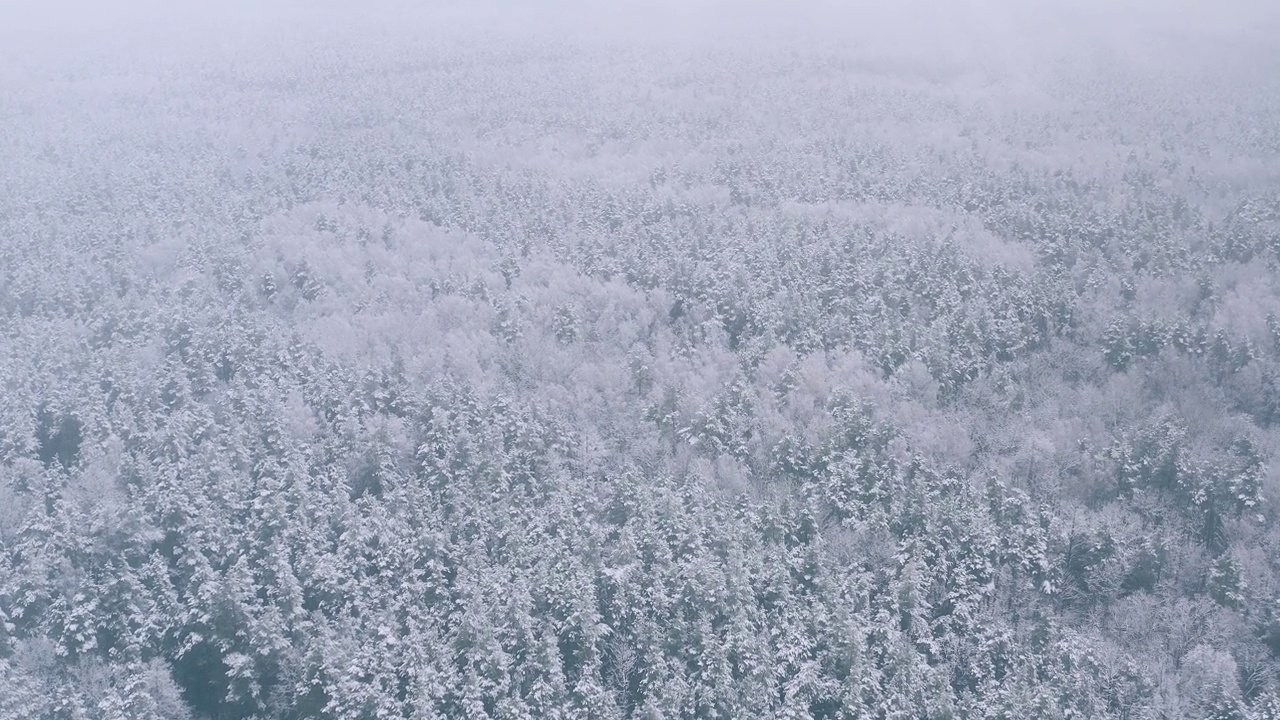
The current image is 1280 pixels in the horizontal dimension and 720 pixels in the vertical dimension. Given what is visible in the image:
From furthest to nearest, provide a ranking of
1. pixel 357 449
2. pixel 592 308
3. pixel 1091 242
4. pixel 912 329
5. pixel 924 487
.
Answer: pixel 1091 242
pixel 592 308
pixel 912 329
pixel 357 449
pixel 924 487

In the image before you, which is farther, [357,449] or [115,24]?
[115,24]

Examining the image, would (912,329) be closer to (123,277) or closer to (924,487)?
(924,487)

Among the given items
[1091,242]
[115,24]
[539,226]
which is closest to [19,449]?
[539,226]

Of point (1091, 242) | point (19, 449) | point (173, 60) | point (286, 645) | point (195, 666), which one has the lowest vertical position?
point (195, 666)

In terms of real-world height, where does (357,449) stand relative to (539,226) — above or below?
below

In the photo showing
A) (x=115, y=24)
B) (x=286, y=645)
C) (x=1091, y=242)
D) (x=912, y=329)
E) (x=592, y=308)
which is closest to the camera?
(x=286, y=645)

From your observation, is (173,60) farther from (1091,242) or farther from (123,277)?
(1091,242)
